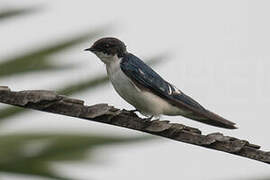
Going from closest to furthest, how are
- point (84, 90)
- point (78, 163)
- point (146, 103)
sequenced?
point (78, 163) < point (84, 90) < point (146, 103)

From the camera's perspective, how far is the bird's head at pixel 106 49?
156 inches

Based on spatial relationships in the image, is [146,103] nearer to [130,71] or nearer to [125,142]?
[130,71]

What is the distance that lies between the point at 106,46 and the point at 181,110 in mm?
590

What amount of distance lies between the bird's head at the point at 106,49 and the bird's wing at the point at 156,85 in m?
0.05

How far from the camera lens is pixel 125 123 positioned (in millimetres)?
2240

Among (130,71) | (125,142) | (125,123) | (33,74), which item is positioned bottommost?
(125,123)

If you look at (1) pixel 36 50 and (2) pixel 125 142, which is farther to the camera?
(1) pixel 36 50

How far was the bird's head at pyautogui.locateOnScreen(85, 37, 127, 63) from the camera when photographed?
156 inches

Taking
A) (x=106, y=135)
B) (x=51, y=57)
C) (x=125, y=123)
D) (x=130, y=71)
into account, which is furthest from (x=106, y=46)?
(x=125, y=123)

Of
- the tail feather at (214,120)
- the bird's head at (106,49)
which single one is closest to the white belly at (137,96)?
the bird's head at (106,49)

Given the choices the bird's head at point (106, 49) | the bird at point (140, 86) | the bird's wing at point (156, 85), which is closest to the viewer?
the bird's wing at point (156, 85)

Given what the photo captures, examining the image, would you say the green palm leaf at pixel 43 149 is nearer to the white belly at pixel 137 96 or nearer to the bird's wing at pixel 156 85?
the bird's wing at pixel 156 85

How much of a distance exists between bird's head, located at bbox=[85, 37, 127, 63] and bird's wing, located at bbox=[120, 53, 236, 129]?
0.05 meters

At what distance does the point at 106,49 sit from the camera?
157 inches
